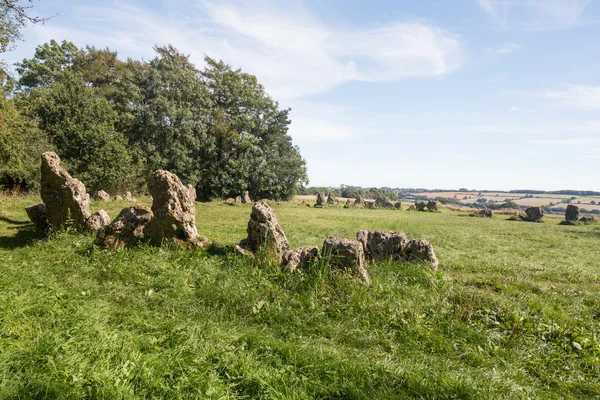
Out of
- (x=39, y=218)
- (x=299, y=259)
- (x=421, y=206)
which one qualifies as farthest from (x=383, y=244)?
(x=421, y=206)

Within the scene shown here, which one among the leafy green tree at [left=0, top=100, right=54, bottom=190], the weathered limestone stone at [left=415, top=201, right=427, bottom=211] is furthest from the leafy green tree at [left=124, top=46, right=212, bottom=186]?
the weathered limestone stone at [left=415, top=201, right=427, bottom=211]

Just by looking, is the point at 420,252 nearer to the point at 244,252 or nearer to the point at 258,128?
the point at 244,252

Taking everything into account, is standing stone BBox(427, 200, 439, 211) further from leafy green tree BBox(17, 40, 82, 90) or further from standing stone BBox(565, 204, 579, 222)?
leafy green tree BBox(17, 40, 82, 90)

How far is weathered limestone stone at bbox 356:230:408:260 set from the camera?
9.05m

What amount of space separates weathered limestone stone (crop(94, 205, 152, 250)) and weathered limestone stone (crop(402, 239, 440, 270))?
785 cm

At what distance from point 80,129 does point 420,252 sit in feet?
83.6

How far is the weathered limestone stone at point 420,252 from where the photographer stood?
28.4 feet

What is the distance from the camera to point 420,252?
8.73m

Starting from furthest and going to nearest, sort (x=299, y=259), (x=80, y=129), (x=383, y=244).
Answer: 1. (x=80, y=129)
2. (x=383, y=244)
3. (x=299, y=259)

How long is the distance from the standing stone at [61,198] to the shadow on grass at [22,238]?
2.06 ft

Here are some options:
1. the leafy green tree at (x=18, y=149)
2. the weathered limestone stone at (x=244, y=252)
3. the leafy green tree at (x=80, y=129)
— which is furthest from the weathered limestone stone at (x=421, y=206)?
the leafy green tree at (x=18, y=149)

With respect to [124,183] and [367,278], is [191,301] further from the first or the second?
[124,183]

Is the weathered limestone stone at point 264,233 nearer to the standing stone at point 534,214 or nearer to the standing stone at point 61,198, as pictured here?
the standing stone at point 61,198

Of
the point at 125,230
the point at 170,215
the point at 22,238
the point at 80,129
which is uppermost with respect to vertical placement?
the point at 80,129
